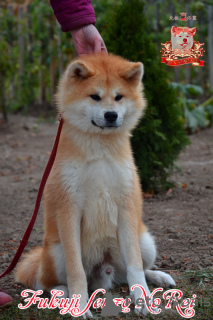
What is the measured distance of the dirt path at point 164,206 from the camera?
11.5ft

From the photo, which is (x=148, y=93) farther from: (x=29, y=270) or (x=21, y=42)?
(x=21, y=42)

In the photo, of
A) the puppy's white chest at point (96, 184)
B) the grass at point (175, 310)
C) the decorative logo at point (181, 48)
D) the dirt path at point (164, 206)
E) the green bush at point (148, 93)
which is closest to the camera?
the grass at point (175, 310)

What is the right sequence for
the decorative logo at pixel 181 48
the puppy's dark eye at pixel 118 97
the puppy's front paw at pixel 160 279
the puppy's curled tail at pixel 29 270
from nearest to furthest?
the puppy's dark eye at pixel 118 97, the puppy's front paw at pixel 160 279, the puppy's curled tail at pixel 29 270, the decorative logo at pixel 181 48

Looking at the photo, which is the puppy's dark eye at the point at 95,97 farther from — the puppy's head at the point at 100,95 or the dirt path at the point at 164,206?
the dirt path at the point at 164,206

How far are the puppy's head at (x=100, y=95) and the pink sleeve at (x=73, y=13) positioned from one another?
0.51 meters

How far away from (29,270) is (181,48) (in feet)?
8.21

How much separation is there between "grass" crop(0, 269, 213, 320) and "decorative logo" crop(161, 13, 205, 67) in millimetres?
2121

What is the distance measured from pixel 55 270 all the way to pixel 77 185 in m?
0.63

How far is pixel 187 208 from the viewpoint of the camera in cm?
480

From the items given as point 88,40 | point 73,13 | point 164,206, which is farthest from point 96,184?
point 164,206

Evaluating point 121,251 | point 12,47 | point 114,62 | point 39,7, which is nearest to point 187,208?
point 121,251

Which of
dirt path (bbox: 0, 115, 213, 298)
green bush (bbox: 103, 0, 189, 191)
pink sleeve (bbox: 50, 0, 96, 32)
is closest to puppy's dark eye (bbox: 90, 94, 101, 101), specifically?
pink sleeve (bbox: 50, 0, 96, 32)

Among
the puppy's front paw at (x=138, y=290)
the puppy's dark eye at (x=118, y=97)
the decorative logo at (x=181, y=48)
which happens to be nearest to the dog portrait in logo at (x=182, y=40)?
the decorative logo at (x=181, y=48)

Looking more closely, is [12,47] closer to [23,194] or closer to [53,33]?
[53,33]
